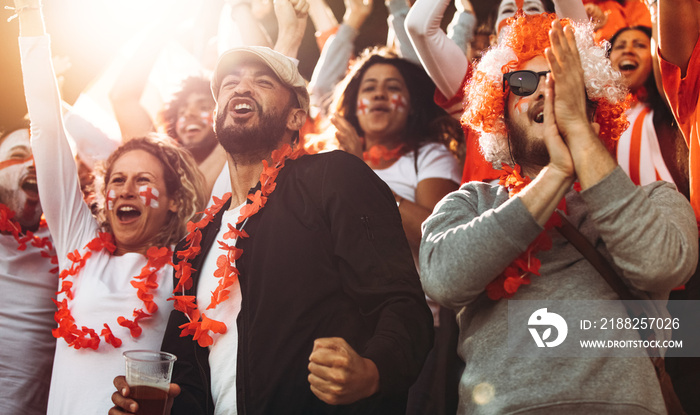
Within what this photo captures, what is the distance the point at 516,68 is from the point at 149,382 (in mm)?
1637

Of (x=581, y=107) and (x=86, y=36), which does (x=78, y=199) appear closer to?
(x=86, y=36)

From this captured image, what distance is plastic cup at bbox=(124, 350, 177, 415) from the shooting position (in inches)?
89.3

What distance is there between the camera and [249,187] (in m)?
2.83

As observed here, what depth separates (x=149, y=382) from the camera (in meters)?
2.27

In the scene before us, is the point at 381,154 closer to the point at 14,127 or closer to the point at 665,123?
the point at 665,123

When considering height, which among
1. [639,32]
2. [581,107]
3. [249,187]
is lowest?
[249,187]

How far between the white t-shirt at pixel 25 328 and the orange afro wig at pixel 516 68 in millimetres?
2424

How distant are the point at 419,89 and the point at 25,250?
2.30m

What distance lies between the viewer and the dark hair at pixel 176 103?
4.02 meters

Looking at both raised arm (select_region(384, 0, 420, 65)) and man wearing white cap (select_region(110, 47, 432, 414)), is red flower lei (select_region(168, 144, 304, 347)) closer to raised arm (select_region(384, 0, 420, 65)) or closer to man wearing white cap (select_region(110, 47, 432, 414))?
man wearing white cap (select_region(110, 47, 432, 414))

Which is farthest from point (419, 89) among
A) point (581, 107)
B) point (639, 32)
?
point (581, 107)

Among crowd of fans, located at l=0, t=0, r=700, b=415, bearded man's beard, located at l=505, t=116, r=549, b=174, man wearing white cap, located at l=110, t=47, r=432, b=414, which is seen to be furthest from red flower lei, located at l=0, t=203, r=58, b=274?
bearded man's beard, located at l=505, t=116, r=549, b=174

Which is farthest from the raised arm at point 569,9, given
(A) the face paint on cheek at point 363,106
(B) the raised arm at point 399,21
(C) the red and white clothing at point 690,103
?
(A) the face paint on cheek at point 363,106

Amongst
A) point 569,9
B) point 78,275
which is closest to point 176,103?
point 78,275
